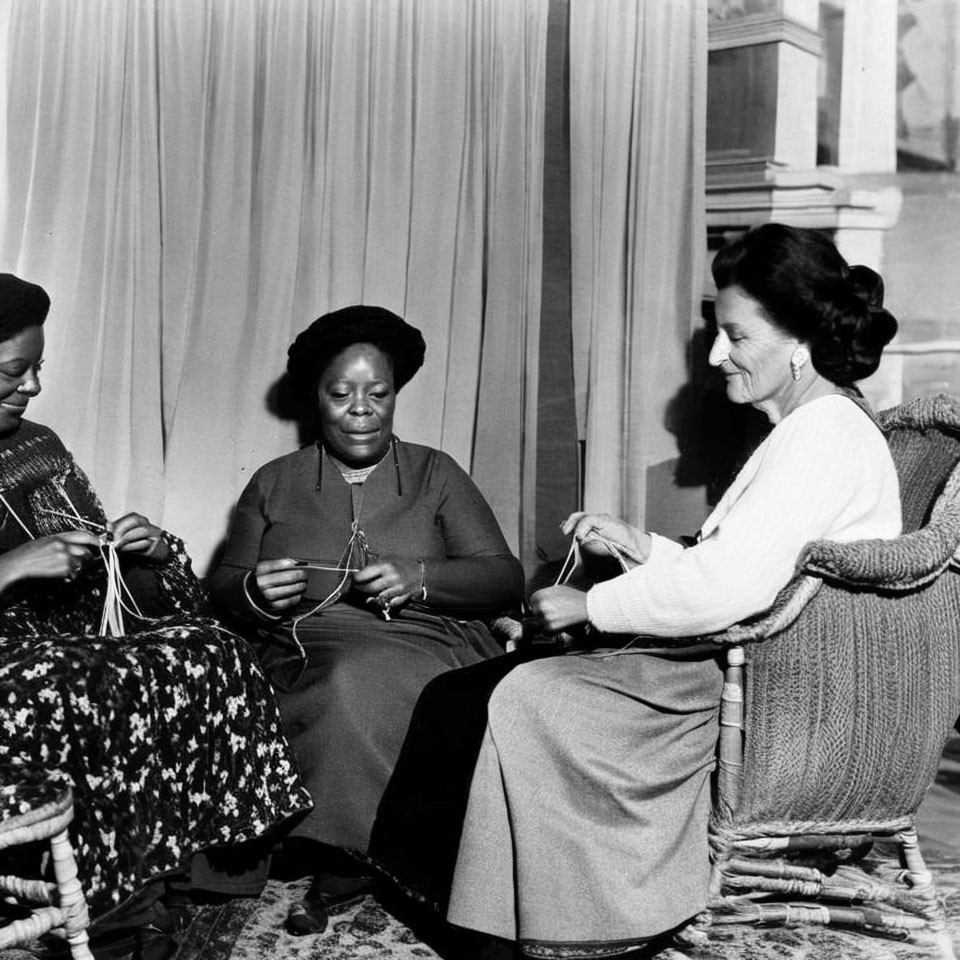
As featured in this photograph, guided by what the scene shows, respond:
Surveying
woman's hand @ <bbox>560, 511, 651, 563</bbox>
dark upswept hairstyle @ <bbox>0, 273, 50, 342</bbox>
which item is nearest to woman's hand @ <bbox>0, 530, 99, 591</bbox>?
dark upswept hairstyle @ <bbox>0, 273, 50, 342</bbox>

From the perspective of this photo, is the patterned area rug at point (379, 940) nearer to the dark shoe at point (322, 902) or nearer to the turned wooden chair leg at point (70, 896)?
the dark shoe at point (322, 902)

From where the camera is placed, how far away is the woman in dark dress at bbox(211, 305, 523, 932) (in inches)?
100

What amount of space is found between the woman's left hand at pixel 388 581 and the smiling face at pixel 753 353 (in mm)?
899

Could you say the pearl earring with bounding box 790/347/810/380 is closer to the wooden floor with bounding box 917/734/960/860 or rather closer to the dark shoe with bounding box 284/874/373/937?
the wooden floor with bounding box 917/734/960/860

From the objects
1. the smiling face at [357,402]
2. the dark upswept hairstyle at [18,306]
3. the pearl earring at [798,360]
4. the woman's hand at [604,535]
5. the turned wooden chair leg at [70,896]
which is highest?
the dark upswept hairstyle at [18,306]

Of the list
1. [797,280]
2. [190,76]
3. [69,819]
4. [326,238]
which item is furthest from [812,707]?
[190,76]

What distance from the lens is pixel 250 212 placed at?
3400 mm

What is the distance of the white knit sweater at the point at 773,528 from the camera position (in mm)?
2078

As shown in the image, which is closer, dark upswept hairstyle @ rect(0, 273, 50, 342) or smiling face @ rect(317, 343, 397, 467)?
dark upswept hairstyle @ rect(0, 273, 50, 342)

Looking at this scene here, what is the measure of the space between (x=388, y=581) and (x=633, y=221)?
1.29m

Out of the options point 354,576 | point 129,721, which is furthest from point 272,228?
point 129,721


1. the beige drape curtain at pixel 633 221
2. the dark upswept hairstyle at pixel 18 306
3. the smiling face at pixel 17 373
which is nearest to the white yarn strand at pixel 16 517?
the smiling face at pixel 17 373

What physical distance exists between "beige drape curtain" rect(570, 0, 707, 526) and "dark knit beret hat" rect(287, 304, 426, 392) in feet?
1.68

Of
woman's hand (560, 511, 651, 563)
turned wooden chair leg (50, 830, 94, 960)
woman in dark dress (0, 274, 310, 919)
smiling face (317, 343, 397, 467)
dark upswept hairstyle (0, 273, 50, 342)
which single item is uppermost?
dark upswept hairstyle (0, 273, 50, 342)
